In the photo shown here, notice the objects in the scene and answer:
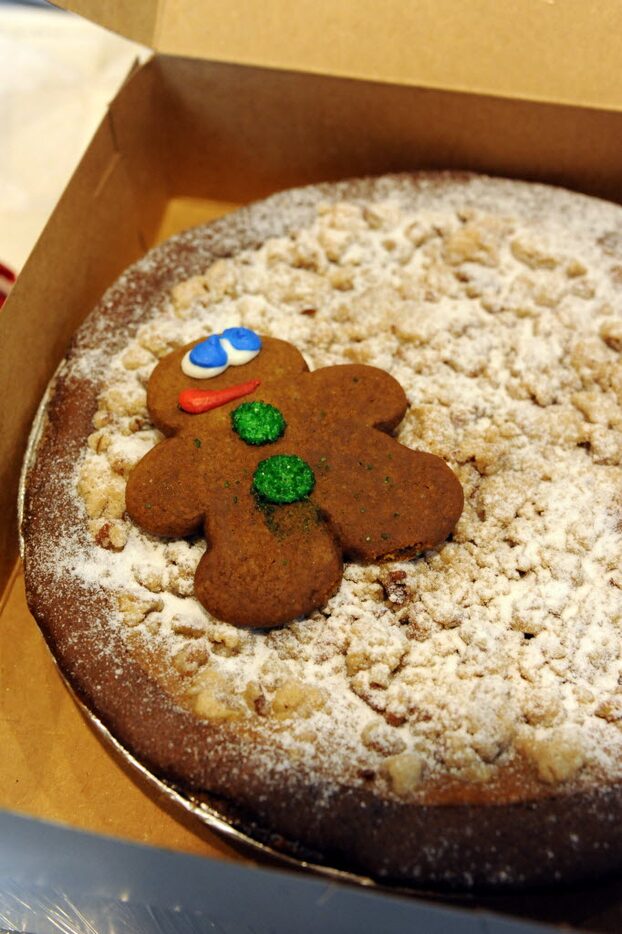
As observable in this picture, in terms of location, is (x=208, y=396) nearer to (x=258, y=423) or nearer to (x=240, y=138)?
(x=258, y=423)

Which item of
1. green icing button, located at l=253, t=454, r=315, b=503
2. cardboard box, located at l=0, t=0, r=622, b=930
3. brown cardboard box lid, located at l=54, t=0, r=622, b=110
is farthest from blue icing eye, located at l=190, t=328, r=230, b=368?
brown cardboard box lid, located at l=54, t=0, r=622, b=110

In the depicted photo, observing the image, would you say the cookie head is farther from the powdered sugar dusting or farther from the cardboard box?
the cardboard box

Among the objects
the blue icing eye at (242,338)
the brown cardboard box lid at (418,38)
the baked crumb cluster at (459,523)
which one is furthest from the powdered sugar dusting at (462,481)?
the brown cardboard box lid at (418,38)

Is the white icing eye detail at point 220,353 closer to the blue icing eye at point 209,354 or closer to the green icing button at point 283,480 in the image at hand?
the blue icing eye at point 209,354

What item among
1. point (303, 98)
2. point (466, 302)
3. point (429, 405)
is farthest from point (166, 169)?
point (429, 405)

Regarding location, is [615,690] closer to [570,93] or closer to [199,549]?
[199,549]
